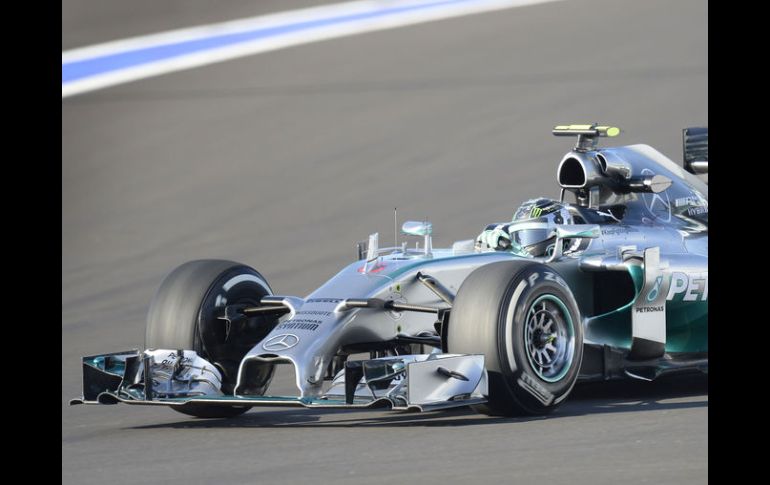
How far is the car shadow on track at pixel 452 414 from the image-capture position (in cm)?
863

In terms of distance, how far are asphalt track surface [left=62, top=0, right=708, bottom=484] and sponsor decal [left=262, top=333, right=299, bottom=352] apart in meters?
0.46

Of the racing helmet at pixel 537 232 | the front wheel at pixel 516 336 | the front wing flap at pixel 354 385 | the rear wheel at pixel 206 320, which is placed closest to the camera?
the front wing flap at pixel 354 385

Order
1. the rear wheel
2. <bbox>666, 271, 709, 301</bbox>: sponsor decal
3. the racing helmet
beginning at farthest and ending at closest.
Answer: the racing helmet
<bbox>666, 271, 709, 301</bbox>: sponsor decal
the rear wheel

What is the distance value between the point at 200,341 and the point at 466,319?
189 centimetres

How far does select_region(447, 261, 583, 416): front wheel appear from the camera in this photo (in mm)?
8328

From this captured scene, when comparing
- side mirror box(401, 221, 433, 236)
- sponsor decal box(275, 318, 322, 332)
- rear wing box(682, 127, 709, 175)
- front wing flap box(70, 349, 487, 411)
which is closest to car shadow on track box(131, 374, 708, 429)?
front wing flap box(70, 349, 487, 411)

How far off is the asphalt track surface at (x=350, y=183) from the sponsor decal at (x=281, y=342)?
463mm

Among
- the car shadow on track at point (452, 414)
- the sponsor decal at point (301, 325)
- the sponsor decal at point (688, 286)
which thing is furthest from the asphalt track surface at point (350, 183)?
the sponsor decal at point (688, 286)

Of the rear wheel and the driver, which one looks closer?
the rear wheel

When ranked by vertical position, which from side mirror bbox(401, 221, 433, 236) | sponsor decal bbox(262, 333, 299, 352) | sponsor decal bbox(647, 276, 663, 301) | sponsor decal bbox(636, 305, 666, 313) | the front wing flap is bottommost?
the front wing flap

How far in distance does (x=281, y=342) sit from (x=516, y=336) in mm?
1377

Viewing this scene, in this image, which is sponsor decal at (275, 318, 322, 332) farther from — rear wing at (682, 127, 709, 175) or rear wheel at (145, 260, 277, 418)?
rear wing at (682, 127, 709, 175)

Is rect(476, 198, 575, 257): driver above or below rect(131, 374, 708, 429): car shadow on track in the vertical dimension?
above

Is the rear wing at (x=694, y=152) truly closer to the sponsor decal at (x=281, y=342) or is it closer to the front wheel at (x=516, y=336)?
the front wheel at (x=516, y=336)
